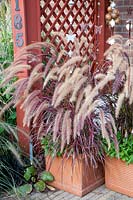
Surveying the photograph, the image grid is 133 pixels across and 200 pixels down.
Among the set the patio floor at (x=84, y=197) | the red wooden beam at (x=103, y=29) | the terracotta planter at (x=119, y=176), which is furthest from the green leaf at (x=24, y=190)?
the red wooden beam at (x=103, y=29)

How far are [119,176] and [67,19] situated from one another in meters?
1.76

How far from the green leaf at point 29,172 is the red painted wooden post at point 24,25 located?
8.2 inches

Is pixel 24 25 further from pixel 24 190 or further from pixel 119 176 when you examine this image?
pixel 119 176

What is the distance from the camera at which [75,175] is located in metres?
2.85

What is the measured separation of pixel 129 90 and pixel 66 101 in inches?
21.6

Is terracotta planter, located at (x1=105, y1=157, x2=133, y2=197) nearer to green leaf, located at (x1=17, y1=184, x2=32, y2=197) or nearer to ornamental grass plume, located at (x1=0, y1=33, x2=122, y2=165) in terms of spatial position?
ornamental grass plume, located at (x1=0, y1=33, x2=122, y2=165)

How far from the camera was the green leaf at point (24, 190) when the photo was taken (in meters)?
2.87

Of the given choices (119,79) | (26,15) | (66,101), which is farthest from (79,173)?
(26,15)

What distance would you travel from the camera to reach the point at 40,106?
2.58 meters

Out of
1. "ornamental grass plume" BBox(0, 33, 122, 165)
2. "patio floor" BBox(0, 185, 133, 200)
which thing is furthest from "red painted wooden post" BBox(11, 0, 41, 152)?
"patio floor" BBox(0, 185, 133, 200)

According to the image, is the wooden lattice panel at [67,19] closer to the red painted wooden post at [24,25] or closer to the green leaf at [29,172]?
Result: the red painted wooden post at [24,25]

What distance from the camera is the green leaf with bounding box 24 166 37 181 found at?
2988 mm

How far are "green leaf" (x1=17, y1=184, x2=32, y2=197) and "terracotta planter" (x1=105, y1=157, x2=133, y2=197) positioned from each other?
653 millimetres

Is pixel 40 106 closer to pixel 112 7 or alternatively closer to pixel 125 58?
pixel 125 58
